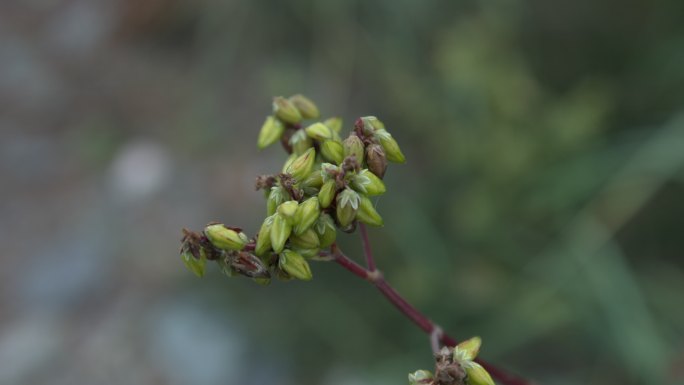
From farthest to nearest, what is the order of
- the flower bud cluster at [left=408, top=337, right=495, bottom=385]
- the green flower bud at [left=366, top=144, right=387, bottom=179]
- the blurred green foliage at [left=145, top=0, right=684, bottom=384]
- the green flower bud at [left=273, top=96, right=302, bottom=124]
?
the blurred green foliage at [left=145, top=0, right=684, bottom=384]
the green flower bud at [left=273, top=96, right=302, bottom=124]
the green flower bud at [left=366, top=144, right=387, bottom=179]
the flower bud cluster at [left=408, top=337, right=495, bottom=385]

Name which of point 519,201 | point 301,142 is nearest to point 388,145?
point 301,142

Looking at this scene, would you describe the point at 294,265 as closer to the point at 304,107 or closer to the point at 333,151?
the point at 333,151

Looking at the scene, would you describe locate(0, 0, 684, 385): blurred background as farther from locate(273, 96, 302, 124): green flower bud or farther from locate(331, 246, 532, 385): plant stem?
locate(273, 96, 302, 124): green flower bud

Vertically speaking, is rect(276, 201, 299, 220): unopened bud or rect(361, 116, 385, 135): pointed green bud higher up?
rect(361, 116, 385, 135): pointed green bud

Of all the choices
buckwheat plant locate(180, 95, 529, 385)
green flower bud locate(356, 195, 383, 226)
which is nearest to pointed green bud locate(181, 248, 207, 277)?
buckwheat plant locate(180, 95, 529, 385)

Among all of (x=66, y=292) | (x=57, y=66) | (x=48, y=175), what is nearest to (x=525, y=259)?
(x=66, y=292)

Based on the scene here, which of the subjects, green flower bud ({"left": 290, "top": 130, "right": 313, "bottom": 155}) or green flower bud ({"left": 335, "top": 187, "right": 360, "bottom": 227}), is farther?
green flower bud ({"left": 290, "top": 130, "right": 313, "bottom": 155})

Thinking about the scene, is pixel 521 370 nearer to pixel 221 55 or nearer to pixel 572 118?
pixel 572 118

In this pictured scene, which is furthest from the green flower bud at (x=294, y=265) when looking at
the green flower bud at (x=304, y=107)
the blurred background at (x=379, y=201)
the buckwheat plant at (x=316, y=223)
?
the blurred background at (x=379, y=201)
